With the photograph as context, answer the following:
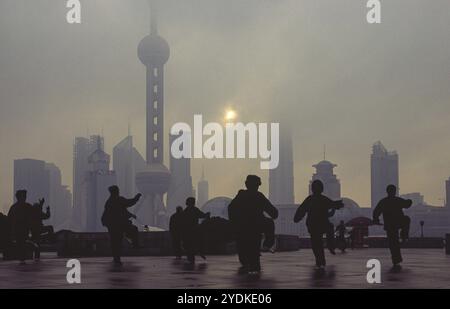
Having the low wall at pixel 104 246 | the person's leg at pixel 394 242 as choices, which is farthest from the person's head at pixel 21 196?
the low wall at pixel 104 246

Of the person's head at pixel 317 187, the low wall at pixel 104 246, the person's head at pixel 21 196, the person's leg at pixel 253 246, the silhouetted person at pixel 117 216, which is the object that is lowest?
the low wall at pixel 104 246

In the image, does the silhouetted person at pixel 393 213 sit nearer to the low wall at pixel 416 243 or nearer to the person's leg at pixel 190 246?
the person's leg at pixel 190 246

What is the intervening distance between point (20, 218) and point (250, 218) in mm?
8293

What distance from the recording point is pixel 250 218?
15.9 metres

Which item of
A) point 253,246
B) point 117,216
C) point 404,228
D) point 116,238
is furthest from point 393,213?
point 116,238

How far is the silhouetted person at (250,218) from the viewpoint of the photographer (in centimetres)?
1594

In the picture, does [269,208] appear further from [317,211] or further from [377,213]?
[377,213]

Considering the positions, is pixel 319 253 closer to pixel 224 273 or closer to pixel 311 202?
pixel 311 202

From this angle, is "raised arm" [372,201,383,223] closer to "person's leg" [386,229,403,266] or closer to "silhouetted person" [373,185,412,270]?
"silhouetted person" [373,185,412,270]

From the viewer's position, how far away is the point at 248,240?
15984mm

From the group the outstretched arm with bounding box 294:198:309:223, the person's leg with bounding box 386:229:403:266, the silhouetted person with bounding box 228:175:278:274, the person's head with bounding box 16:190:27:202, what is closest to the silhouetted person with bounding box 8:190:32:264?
the person's head with bounding box 16:190:27:202

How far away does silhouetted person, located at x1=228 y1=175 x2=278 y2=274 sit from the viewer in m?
15.9
